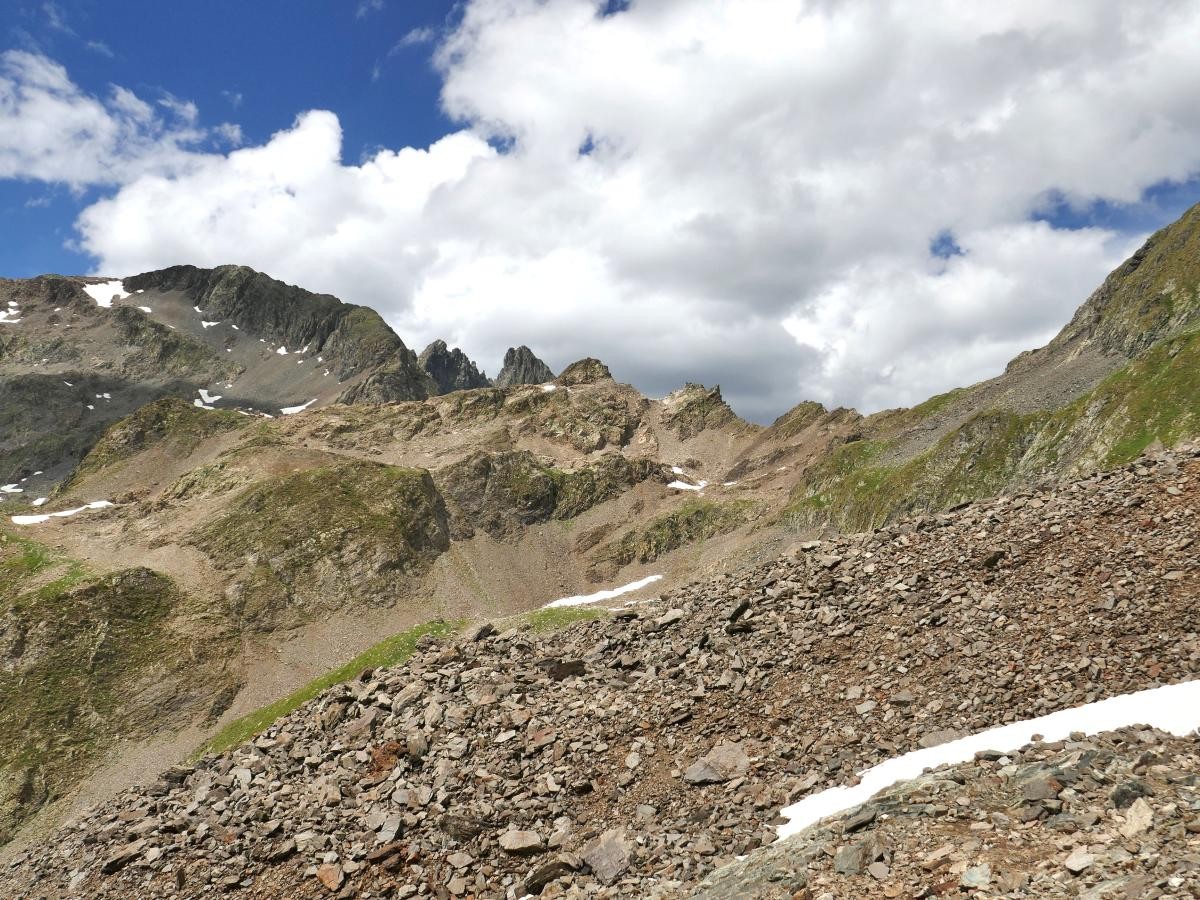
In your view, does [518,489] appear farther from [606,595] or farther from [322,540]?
[606,595]

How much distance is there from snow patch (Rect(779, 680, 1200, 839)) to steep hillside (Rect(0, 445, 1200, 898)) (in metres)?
0.58

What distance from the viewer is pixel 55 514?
151000 millimetres

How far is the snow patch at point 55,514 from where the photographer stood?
5348 inches

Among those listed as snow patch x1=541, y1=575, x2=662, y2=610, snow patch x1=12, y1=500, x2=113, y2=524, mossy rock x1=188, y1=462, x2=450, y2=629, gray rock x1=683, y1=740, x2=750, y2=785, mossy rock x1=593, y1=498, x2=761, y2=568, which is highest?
snow patch x1=12, y1=500, x2=113, y2=524

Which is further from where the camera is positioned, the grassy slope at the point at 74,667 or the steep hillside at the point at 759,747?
the grassy slope at the point at 74,667

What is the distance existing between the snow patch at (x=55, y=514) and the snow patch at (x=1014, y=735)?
520ft

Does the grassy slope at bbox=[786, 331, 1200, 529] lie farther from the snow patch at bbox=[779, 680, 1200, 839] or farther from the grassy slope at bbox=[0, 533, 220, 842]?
the grassy slope at bbox=[0, 533, 220, 842]

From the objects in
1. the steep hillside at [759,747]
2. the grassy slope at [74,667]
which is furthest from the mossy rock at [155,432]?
the steep hillside at [759,747]

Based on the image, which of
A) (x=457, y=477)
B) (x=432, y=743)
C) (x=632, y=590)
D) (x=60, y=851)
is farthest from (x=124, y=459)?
(x=432, y=743)

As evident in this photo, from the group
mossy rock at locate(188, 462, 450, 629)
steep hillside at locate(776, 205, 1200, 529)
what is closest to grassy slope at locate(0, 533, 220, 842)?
mossy rock at locate(188, 462, 450, 629)

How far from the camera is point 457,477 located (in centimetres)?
16450

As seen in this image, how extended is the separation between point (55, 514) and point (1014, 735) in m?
186

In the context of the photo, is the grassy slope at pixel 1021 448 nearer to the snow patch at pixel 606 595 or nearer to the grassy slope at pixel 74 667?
the snow patch at pixel 606 595

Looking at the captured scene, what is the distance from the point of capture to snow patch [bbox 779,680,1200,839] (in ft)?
51.6
